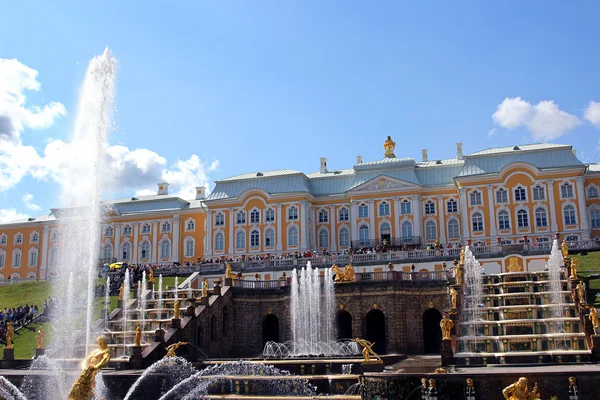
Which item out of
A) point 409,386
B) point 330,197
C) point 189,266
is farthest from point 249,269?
point 409,386

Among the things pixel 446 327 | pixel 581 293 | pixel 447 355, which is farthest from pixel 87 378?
pixel 581 293

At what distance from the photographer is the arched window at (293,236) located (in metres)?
63.6

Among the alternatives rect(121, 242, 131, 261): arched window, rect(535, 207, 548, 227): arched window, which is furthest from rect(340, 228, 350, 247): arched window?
rect(121, 242, 131, 261): arched window

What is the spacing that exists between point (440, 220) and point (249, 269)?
18.9 m

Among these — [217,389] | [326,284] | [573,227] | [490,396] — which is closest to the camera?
[490,396]

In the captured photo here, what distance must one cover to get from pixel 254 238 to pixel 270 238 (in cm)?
161

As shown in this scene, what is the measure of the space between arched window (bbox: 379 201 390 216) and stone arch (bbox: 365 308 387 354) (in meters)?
22.1

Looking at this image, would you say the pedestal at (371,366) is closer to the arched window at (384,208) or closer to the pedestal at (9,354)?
the pedestal at (9,354)

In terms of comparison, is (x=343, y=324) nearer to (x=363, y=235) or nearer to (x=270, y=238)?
(x=363, y=235)

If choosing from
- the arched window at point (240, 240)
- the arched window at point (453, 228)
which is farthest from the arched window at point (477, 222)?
the arched window at point (240, 240)

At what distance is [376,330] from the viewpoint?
133 feet

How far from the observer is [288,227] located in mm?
63875

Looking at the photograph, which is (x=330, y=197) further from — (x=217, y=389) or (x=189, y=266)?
(x=217, y=389)

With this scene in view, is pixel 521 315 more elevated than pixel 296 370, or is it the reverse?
pixel 521 315
